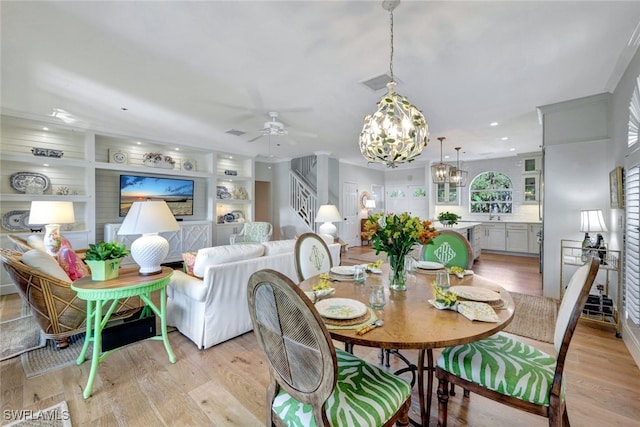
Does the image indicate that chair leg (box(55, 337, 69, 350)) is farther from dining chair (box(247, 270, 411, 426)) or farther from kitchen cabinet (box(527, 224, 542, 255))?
kitchen cabinet (box(527, 224, 542, 255))

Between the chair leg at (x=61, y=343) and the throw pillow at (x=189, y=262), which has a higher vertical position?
the throw pillow at (x=189, y=262)

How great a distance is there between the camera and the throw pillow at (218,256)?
242 centimetres

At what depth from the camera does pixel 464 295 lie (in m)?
1.50

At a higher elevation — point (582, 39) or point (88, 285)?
point (582, 39)

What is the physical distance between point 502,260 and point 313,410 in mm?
7063

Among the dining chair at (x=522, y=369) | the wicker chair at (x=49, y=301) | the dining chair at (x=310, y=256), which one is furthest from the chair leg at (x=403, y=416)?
the wicker chair at (x=49, y=301)

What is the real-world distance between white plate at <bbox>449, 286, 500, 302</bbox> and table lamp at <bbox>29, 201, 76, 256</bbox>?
170 inches

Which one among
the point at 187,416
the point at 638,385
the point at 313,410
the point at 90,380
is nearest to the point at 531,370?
the point at 313,410

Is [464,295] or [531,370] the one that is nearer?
Result: [531,370]

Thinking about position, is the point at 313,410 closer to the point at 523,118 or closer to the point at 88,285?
the point at 88,285

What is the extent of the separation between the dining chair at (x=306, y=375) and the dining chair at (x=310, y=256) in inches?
42.5

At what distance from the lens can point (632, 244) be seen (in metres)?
2.25

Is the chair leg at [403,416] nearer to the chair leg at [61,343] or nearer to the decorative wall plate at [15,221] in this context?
the chair leg at [61,343]

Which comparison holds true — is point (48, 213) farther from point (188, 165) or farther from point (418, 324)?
point (418, 324)
